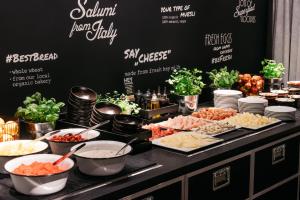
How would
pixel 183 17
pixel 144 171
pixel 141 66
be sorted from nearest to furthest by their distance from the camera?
pixel 144 171
pixel 141 66
pixel 183 17

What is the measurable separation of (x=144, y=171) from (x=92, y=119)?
0.62 metres

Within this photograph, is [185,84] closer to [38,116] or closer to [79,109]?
[79,109]

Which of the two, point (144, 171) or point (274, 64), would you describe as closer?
point (144, 171)

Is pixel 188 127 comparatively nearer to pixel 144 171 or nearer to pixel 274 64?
pixel 144 171

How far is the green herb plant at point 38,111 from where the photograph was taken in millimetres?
2869

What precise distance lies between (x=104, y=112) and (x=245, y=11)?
89.8 inches

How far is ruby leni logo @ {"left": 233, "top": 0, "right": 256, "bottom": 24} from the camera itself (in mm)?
4672

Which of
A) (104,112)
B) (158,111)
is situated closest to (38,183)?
(104,112)

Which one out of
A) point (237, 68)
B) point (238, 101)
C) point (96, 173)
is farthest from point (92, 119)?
point (237, 68)

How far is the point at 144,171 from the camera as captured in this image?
8.18ft

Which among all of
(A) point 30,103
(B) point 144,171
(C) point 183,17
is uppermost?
(C) point 183,17

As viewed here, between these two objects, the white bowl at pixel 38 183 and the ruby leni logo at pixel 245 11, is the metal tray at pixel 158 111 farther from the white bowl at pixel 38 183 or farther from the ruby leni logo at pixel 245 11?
the ruby leni logo at pixel 245 11

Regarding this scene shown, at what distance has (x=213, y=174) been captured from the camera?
2.82 metres

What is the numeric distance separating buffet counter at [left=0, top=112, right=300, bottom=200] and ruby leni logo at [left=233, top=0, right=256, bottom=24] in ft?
4.69
